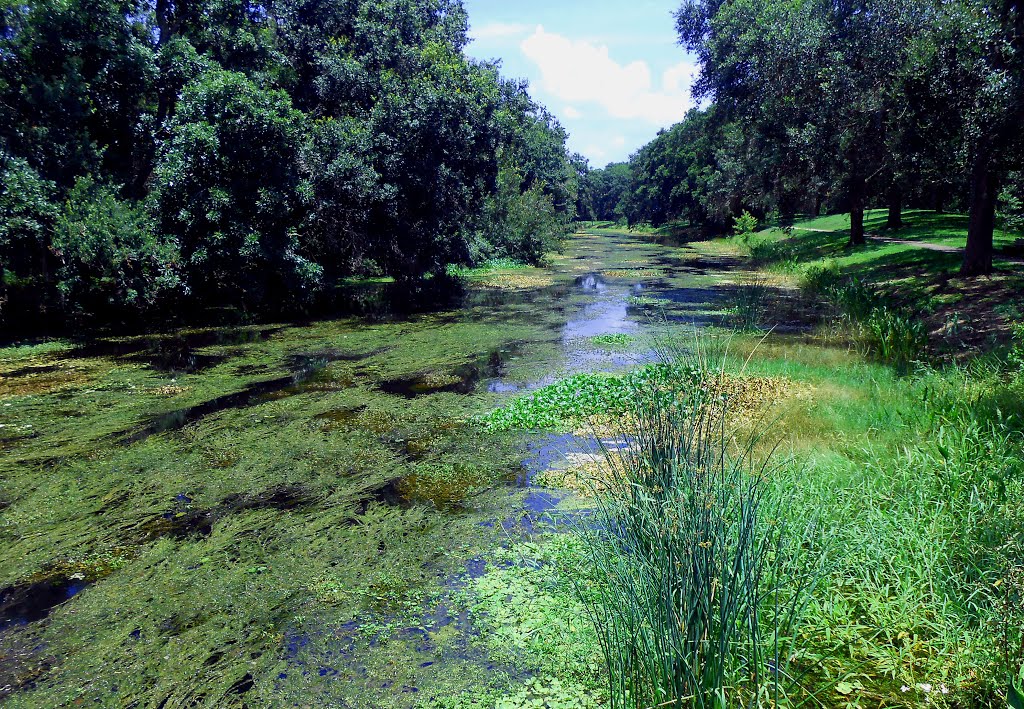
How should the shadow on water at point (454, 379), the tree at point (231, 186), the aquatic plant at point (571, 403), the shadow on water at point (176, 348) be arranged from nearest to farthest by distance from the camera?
the aquatic plant at point (571, 403) → the shadow on water at point (454, 379) → the shadow on water at point (176, 348) → the tree at point (231, 186)

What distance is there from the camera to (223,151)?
1748 cm

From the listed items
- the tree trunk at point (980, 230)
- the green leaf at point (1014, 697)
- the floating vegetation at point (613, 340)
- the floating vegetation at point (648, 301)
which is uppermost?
the tree trunk at point (980, 230)

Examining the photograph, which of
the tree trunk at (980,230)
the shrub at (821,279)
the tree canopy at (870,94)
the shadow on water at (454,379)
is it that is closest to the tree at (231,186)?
the shadow on water at (454,379)

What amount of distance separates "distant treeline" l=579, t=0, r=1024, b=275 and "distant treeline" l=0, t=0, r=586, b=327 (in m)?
10.3

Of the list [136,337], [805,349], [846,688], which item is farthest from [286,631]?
[136,337]

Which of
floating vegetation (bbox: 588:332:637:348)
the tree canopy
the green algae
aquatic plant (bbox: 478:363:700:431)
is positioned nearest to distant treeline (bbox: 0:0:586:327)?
the green algae

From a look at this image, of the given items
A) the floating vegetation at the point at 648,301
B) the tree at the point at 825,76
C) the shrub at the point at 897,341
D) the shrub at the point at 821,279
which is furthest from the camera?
the shrub at the point at 821,279

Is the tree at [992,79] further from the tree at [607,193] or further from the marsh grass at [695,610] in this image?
the tree at [607,193]

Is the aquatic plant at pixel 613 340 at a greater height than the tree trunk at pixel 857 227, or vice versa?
the tree trunk at pixel 857 227

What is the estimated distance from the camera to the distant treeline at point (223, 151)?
15.4m

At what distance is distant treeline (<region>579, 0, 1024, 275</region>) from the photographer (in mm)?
13930

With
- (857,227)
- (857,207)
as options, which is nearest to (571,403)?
(857,207)

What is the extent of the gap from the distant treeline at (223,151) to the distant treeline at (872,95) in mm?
10271

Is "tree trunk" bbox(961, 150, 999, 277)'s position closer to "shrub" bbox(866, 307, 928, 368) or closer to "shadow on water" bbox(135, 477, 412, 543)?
"shrub" bbox(866, 307, 928, 368)
